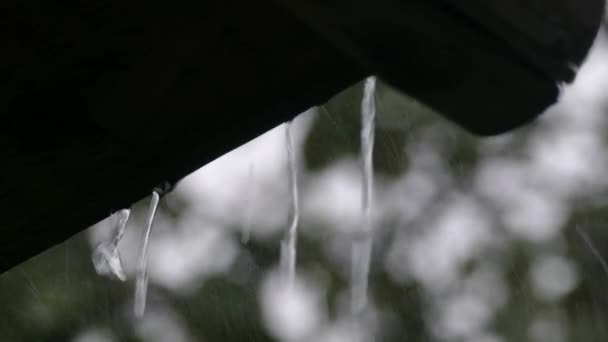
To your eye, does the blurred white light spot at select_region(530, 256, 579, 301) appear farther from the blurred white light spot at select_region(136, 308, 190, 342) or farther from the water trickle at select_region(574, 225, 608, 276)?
the blurred white light spot at select_region(136, 308, 190, 342)

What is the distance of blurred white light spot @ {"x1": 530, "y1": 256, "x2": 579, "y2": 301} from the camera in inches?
321

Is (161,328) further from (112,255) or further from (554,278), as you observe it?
(112,255)

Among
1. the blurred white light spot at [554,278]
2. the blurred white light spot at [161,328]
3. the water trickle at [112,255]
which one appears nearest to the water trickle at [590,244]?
the blurred white light spot at [554,278]

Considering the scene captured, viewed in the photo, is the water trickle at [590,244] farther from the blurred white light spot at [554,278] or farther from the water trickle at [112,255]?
the water trickle at [112,255]

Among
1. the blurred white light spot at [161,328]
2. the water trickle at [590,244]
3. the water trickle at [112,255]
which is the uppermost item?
the blurred white light spot at [161,328]

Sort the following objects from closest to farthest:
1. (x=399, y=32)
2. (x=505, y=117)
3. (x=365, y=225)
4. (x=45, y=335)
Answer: (x=399, y=32) < (x=505, y=117) < (x=365, y=225) < (x=45, y=335)

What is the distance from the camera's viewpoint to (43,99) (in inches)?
42.0

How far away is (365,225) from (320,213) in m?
6.52

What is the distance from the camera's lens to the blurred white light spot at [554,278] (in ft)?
26.7

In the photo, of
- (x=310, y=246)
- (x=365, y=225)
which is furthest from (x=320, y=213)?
(x=365, y=225)

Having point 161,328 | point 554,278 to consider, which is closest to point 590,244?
point 554,278

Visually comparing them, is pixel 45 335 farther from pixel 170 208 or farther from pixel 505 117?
pixel 505 117

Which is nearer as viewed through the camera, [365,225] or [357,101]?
[365,225]

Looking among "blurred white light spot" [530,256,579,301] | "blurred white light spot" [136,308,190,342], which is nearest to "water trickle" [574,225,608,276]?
"blurred white light spot" [530,256,579,301]
